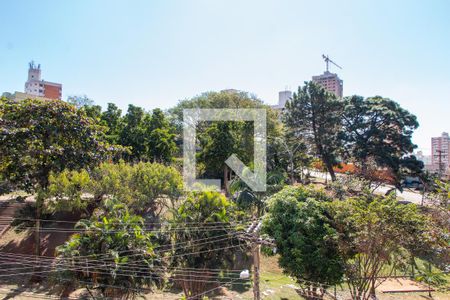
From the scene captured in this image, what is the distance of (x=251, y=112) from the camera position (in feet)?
76.6

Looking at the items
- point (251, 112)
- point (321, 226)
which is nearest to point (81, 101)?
point (251, 112)

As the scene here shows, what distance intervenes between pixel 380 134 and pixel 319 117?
14.5 ft

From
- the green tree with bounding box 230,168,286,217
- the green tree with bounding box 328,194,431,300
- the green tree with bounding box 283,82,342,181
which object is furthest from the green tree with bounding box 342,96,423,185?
the green tree with bounding box 328,194,431,300

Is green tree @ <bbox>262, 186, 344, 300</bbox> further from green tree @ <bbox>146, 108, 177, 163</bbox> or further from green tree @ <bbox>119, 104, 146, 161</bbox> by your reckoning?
green tree @ <bbox>119, 104, 146, 161</bbox>

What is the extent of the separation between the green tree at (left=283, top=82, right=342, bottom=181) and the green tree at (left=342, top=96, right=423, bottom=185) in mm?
793

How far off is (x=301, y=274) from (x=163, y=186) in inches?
316

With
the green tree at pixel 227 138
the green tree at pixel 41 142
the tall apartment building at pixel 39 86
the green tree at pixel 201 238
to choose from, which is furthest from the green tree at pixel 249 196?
A: the tall apartment building at pixel 39 86

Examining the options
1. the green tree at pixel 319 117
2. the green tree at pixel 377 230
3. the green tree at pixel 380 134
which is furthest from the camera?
the green tree at pixel 319 117

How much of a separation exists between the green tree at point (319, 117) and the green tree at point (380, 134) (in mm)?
793

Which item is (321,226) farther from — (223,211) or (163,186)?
(163,186)

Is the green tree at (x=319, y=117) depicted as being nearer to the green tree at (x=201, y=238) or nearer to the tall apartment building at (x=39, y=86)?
the green tree at (x=201, y=238)

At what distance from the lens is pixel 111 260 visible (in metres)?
8.34

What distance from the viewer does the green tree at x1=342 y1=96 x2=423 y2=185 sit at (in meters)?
21.6

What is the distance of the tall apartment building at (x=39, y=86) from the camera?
6156cm
